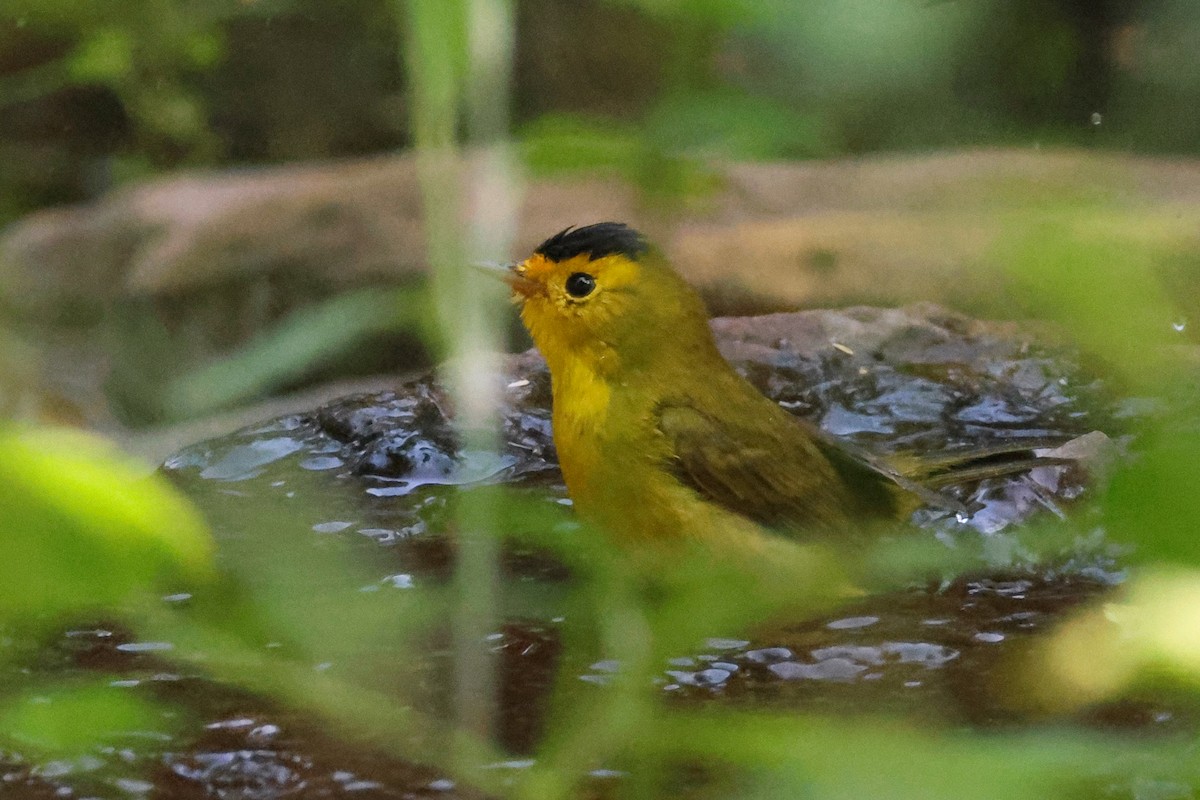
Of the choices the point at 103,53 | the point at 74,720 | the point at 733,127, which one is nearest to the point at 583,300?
the point at 733,127

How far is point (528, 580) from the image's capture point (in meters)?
0.80

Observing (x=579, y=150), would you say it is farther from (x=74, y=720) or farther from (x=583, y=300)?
(x=583, y=300)

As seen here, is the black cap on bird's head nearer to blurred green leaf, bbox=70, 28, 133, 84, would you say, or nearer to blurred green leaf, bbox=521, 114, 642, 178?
blurred green leaf, bbox=521, 114, 642, 178

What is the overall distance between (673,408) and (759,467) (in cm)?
24

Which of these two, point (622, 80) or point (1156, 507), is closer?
point (1156, 507)

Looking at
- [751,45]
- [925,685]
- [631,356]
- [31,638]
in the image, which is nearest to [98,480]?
[31,638]

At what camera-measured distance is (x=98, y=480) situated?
18.5 inches

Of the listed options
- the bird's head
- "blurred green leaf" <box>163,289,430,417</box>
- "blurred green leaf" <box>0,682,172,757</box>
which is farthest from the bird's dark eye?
"blurred green leaf" <box>0,682,172,757</box>

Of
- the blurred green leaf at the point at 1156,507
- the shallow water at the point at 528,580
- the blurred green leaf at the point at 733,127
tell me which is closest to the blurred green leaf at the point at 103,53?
the shallow water at the point at 528,580

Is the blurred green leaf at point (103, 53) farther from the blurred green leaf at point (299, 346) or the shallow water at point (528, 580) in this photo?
the blurred green leaf at point (299, 346)

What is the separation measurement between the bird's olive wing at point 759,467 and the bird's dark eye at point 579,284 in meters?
0.31

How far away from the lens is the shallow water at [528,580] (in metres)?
0.79

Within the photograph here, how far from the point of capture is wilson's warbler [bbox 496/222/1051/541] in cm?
293

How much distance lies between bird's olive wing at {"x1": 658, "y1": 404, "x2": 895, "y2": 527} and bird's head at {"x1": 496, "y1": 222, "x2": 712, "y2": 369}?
188 millimetres
